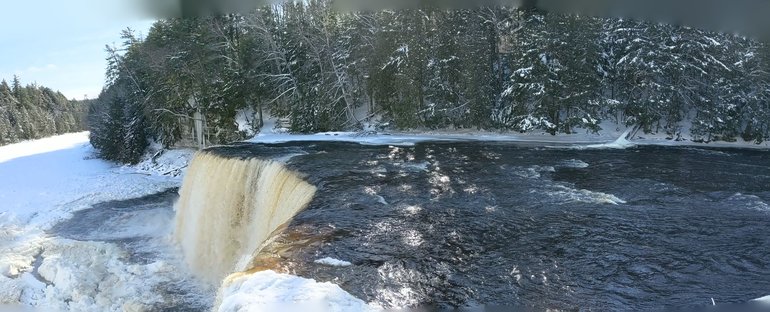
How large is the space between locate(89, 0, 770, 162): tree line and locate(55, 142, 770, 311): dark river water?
7.07 m

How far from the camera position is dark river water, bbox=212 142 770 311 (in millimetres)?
4906

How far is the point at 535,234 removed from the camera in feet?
21.5

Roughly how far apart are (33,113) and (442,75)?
199ft

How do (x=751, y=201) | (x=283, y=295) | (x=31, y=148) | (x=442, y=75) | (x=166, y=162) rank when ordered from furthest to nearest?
(x=31, y=148) → (x=166, y=162) → (x=442, y=75) → (x=751, y=201) → (x=283, y=295)

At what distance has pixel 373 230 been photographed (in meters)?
6.66

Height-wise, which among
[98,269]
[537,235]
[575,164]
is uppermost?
[575,164]

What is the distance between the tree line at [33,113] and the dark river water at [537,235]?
5868 cm

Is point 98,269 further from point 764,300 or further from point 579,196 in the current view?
point 764,300

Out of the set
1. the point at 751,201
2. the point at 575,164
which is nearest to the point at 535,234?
the point at 751,201

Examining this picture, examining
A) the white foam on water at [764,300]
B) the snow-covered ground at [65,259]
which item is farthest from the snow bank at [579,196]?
the snow-covered ground at [65,259]

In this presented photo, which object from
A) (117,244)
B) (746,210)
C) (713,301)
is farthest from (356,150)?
(713,301)

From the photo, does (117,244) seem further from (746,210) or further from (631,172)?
(746,210)

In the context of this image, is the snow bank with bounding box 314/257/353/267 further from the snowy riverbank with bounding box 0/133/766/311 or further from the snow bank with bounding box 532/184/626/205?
the snow bank with bounding box 532/184/626/205

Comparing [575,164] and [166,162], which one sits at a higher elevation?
[575,164]
